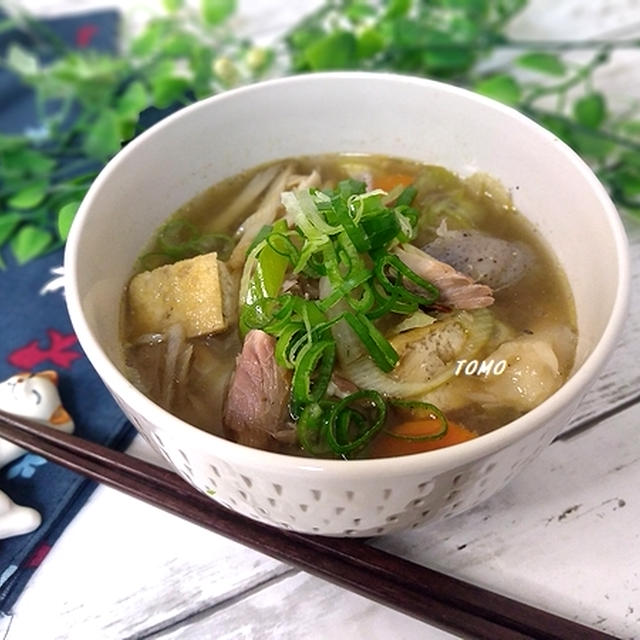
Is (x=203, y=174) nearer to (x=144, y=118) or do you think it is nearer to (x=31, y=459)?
(x=144, y=118)

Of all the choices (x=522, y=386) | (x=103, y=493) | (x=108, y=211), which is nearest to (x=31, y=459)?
(x=103, y=493)

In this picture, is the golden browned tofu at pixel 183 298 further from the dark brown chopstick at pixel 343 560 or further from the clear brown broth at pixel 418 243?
the dark brown chopstick at pixel 343 560

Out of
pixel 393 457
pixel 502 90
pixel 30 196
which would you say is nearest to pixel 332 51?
pixel 502 90

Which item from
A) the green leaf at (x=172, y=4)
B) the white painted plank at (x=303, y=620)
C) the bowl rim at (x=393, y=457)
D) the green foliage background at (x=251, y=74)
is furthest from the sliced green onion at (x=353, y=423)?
the green leaf at (x=172, y=4)

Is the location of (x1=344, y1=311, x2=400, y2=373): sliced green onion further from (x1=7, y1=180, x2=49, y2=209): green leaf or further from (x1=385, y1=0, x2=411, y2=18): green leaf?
(x1=385, y1=0, x2=411, y2=18): green leaf

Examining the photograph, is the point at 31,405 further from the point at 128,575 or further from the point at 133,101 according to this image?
the point at 133,101

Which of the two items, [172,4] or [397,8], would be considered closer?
[397,8]
